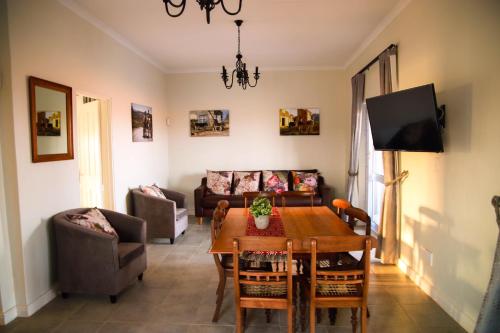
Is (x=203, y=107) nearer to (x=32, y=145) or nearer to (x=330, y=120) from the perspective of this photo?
(x=330, y=120)

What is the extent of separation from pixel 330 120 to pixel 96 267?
4720 millimetres

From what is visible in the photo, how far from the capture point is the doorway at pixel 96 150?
4.01m

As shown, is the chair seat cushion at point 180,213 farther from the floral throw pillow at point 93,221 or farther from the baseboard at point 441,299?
the baseboard at point 441,299

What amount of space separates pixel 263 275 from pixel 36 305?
6.98 feet

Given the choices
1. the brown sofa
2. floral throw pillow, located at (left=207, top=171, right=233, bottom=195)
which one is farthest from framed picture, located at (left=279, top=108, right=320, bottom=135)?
floral throw pillow, located at (left=207, top=171, right=233, bottom=195)

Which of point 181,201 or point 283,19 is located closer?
point 283,19

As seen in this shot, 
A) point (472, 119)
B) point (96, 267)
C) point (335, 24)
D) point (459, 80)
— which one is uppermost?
point (335, 24)

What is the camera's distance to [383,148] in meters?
3.24

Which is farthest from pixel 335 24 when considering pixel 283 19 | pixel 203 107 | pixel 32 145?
pixel 32 145

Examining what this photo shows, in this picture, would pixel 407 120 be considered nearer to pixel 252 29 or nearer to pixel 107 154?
pixel 252 29

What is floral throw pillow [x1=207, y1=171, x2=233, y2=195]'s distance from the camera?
18.3 feet

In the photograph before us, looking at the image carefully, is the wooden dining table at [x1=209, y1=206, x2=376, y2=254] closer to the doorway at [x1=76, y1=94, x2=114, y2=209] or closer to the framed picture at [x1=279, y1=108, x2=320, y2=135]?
the doorway at [x1=76, y1=94, x2=114, y2=209]

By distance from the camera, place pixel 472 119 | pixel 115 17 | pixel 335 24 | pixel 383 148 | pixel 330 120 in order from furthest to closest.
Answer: pixel 330 120
pixel 335 24
pixel 115 17
pixel 383 148
pixel 472 119

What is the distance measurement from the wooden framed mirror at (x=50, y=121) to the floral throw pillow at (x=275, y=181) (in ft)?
11.0
